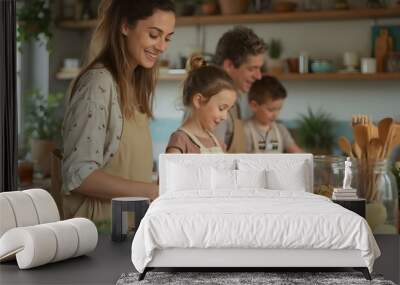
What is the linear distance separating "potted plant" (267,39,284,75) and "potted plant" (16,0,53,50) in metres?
2.05

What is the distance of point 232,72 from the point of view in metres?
7.32

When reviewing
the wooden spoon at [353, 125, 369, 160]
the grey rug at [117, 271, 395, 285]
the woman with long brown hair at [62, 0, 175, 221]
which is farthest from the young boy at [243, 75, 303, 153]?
the grey rug at [117, 271, 395, 285]

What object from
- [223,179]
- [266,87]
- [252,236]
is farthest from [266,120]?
[252,236]

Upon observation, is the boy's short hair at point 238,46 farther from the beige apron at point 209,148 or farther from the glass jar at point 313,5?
the beige apron at point 209,148

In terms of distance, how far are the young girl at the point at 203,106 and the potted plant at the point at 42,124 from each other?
1.08 metres

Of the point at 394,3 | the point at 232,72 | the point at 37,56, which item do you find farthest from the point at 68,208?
the point at 394,3

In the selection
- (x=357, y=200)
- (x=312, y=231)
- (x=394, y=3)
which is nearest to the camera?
(x=312, y=231)

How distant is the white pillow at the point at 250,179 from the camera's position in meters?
6.39

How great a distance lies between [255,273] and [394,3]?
3077mm

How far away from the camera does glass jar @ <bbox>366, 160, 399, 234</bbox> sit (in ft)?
22.4

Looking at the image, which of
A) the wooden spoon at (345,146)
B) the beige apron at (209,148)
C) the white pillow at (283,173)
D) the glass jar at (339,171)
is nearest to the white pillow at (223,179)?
the white pillow at (283,173)

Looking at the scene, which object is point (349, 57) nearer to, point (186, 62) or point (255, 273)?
point (186, 62)

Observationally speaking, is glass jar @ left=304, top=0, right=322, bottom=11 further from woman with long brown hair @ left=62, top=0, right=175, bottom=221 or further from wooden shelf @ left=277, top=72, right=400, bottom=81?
woman with long brown hair @ left=62, top=0, right=175, bottom=221

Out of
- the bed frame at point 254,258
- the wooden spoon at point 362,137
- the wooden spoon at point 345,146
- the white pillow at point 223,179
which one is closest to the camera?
the bed frame at point 254,258
